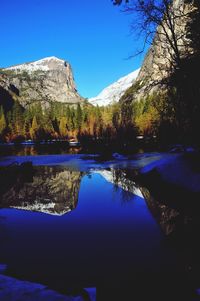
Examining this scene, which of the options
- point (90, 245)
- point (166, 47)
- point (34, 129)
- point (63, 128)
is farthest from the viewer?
point (63, 128)

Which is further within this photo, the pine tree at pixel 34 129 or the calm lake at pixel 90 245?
the pine tree at pixel 34 129

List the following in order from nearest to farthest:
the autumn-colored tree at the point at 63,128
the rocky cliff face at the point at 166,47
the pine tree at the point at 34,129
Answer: the rocky cliff face at the point at 166,47 → the pine tree at the point at 34,129 → the autumn-colored tree at the point at 63,128

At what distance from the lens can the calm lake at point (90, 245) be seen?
6.23 m

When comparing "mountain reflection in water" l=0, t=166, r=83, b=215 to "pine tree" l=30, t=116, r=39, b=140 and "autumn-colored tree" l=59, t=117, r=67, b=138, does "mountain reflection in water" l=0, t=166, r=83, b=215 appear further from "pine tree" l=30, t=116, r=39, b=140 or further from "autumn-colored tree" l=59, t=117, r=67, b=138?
"autumn-colored tree" l=59, t=117, r=67, b=138

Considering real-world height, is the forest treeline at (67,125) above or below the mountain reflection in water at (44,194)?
above

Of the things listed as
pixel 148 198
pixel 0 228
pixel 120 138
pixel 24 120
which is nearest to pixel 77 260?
pixel 0 228

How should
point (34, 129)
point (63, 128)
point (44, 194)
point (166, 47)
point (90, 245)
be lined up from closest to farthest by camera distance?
1. point (90, 245)
2. point (166, 47)
3. point (44, 194)
4. point (34, 129)
5. point (63, 128)

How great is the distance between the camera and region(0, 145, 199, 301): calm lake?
623cm

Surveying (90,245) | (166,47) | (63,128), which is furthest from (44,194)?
(63,128)

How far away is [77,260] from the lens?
24.1ft

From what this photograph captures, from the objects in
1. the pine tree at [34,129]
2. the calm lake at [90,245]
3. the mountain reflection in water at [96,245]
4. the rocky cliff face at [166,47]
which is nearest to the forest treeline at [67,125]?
the pine tree at [34,129]

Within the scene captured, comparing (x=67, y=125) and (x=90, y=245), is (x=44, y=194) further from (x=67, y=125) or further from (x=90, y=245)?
(x=67, y=125)

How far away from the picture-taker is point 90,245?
8.34 metres

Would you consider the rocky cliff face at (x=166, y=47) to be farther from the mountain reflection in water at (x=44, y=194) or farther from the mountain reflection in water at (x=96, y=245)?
the mountain reflection in water at (x=44, y=194)
